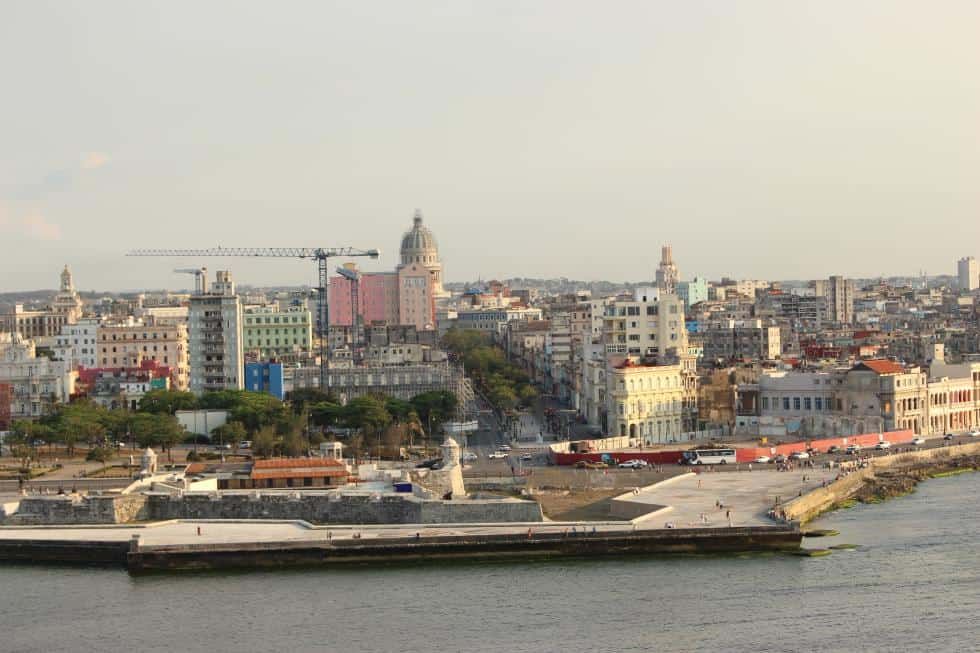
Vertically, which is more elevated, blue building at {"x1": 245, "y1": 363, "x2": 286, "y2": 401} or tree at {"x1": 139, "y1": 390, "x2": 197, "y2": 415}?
blue building at {"x1": 245, "y1": 363, "x2": 286, "y2": 401}

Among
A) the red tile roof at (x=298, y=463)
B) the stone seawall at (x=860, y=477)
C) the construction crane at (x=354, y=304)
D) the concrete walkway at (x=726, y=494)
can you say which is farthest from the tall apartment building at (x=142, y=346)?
the concrete walkway at (x=726, y=494)

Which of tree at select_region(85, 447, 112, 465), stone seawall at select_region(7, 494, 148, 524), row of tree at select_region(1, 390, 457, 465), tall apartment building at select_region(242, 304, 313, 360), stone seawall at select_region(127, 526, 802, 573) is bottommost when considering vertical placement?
stone seawall at select_region(127, 526, 802, 573)

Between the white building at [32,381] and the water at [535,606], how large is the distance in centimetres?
3394

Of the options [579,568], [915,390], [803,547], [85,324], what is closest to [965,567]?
[803,547]

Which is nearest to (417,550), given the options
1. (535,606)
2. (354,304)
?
(535,606)

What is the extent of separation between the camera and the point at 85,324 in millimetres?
90438

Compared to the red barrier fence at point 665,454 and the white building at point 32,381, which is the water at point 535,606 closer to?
the red barrier fence at point 665,454

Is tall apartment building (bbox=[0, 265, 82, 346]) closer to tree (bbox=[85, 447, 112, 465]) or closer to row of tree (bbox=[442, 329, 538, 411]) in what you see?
row of tree (bbox=[442, 329, 538, 411])

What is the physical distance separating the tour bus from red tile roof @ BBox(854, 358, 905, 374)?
30.4ft

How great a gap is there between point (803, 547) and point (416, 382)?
123ft

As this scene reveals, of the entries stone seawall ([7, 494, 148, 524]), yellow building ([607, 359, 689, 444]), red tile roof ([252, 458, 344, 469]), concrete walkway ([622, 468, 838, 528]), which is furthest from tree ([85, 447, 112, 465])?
concrete walkway ([622, 468, 838, 528])

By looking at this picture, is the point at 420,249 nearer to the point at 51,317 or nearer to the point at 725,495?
the point at 51,317

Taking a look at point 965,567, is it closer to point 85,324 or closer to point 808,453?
point 808,453

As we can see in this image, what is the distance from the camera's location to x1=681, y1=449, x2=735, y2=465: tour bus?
177ft
